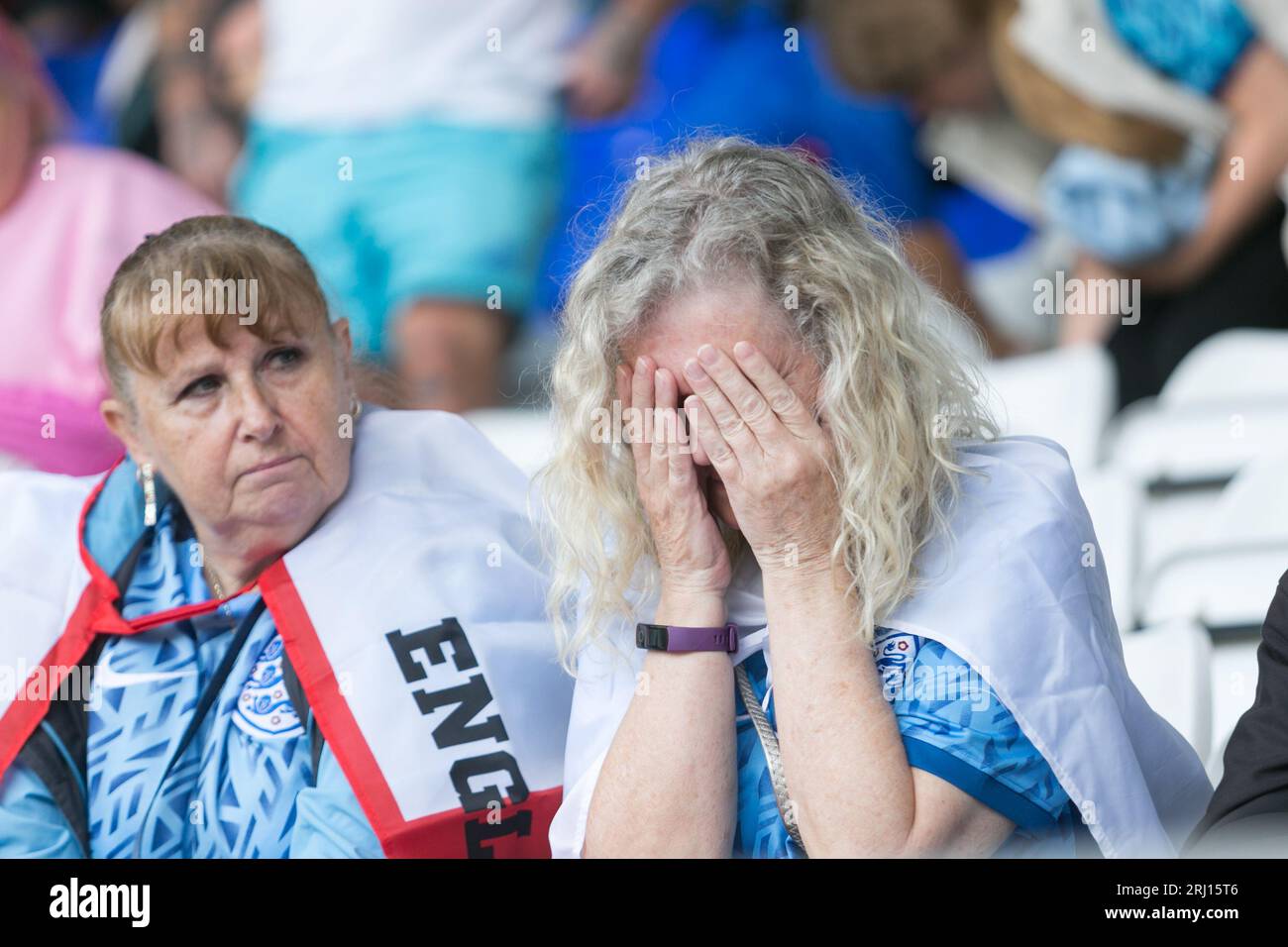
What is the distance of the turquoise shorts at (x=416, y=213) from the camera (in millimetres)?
4148

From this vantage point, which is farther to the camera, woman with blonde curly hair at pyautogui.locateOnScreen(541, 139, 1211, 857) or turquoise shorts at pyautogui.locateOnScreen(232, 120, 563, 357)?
turquoise shorts at pyautogui.locateOnScreen(232, 120, 563, 357)

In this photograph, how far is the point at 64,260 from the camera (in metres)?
3.47

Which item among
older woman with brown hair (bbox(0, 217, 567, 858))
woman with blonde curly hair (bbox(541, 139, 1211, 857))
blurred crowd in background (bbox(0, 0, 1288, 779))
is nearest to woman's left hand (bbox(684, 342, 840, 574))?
woman with blonde curly hair (bbox(541, 139, 1211, 857))

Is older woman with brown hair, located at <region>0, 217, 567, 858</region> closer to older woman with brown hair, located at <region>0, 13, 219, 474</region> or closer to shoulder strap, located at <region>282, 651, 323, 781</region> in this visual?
shoulder strap, located at <region>282, 651, 323, 781</region>

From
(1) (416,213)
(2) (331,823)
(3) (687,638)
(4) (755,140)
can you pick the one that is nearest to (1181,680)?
(3) (687,638)

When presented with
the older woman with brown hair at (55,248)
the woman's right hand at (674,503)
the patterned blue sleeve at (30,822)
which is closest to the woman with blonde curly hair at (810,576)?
the woman's right hand at (674,503)

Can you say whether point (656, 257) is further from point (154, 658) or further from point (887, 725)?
point (154, 658)

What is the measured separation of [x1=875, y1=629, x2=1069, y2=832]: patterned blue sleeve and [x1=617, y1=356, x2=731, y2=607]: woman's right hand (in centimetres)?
24

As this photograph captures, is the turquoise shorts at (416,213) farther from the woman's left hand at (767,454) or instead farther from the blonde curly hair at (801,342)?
the woman's left hand at (767,454)

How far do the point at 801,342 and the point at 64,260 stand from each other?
7.26 ft

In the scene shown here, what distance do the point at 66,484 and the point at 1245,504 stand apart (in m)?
1.90

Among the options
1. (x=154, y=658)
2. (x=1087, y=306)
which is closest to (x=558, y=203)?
(x=1087, y=306)

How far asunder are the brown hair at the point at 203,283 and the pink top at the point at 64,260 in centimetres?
105

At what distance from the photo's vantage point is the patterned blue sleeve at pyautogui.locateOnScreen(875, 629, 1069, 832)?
5.47 ft
